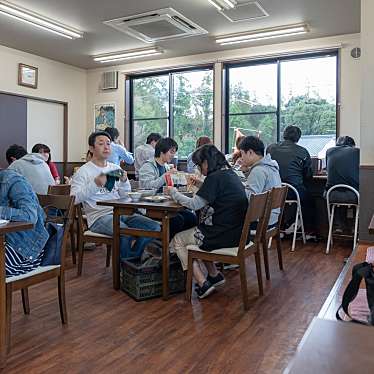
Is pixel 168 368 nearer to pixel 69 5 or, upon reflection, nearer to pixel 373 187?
pixel 373 187

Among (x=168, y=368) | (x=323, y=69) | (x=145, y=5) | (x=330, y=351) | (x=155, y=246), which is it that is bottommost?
(x=168, y=368)

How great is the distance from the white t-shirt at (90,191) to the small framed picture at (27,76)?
415cm

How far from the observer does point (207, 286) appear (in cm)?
298

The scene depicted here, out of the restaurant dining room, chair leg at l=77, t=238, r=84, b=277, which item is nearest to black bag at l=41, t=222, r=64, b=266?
the restaurant dining room

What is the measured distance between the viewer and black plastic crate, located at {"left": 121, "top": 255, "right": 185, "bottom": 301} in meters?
2.94

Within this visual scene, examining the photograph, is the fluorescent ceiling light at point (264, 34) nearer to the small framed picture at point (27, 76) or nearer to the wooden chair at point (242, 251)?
the small framed picture at point (27, 76)

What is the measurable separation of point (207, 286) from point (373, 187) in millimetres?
1628

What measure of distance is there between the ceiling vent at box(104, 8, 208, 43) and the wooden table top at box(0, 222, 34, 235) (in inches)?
149

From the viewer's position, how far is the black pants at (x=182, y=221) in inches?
133

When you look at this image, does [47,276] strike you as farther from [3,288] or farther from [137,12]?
[137,12]

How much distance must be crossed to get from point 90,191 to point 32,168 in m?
1.12

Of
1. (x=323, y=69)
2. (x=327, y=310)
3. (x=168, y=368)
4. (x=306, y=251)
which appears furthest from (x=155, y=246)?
(x=323, y=69)

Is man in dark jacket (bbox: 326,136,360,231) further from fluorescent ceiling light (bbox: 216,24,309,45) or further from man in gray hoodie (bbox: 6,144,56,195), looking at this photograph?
man in gray hoodie (bbox: 6,144,56,195)

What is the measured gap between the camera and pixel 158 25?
5.43 metres
